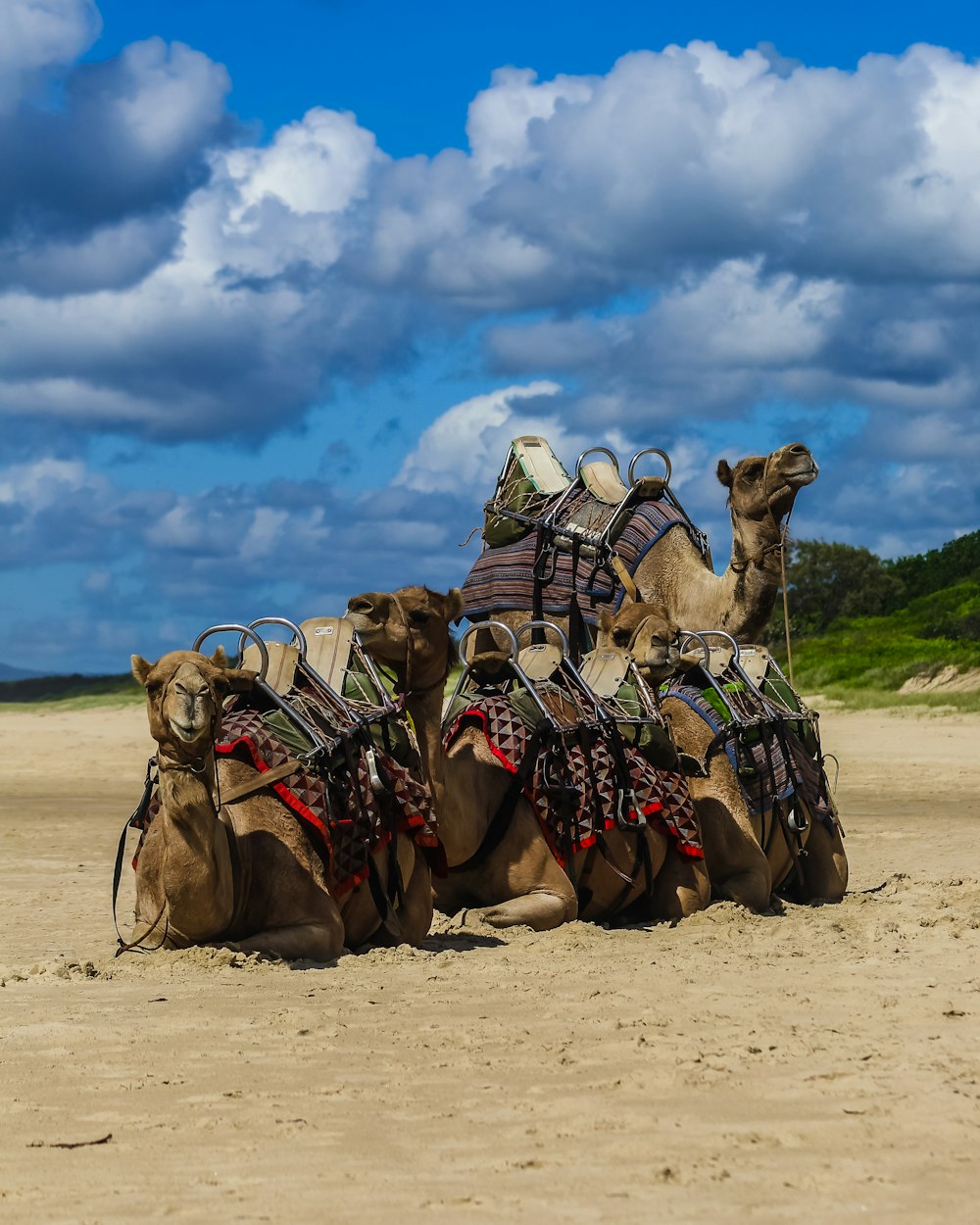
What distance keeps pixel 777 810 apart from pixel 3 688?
1840 inches

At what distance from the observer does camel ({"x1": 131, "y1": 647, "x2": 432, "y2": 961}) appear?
703cm

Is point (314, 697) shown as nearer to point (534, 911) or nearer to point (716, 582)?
point (534, 911)

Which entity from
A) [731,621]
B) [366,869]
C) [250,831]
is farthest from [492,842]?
[731,621]

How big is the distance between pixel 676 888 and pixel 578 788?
891 mm

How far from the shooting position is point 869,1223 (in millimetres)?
4289

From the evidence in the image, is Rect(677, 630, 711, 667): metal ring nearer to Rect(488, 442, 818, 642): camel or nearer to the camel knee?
Rect(488, 442, 818, 642): camel

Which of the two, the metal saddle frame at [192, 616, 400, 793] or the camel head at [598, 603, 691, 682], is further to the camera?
the camel head at [598, 603, 691, 682]

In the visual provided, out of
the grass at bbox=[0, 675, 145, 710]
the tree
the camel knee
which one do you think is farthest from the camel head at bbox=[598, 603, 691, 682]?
the tree

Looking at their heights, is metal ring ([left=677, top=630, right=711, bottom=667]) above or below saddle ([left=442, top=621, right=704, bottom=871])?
above

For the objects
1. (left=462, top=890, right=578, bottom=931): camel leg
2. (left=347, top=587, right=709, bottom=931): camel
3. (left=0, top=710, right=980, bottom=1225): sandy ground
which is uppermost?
(left=347, top=587, right=709, bottom=931): camel

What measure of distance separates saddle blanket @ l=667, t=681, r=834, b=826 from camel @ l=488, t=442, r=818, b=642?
3.79 feet

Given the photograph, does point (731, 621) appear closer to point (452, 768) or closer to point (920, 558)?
point (452, 768)

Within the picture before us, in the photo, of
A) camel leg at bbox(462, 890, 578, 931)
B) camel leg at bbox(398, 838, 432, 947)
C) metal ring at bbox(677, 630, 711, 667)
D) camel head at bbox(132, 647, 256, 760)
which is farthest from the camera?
metal ring at bbox(677, 630, 711, 667)

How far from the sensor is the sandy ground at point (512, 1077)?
179 inches
